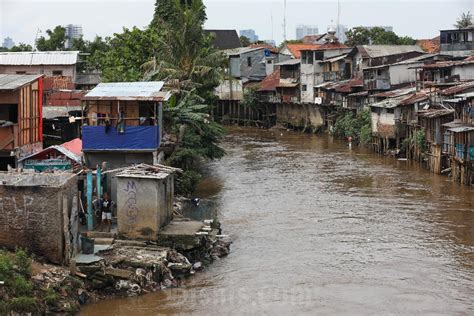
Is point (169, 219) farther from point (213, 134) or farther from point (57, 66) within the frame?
point (57, 66)

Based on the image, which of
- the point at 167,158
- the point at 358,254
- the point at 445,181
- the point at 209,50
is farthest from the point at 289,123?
the point at 358,254

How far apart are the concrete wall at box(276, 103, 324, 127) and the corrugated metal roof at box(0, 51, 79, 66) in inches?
947

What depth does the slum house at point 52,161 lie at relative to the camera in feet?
74.1

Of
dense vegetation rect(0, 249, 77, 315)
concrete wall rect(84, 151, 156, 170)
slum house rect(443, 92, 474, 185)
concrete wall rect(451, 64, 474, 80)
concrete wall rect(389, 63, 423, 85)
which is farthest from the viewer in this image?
concrete wall rect(389, 63, 423, 85)

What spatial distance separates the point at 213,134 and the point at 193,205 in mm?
8543

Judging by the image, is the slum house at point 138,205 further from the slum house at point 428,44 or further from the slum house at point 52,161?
the slum house at point 428,44

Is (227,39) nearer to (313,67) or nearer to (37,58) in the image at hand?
(313,67)

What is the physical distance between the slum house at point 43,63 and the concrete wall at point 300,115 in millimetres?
24051

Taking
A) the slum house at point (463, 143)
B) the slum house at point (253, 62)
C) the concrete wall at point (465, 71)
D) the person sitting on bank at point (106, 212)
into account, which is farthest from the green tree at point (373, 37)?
the person sitting on bank at point (106, 212)

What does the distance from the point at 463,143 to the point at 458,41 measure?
2126 centimetres

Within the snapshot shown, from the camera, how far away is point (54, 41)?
6103 cm

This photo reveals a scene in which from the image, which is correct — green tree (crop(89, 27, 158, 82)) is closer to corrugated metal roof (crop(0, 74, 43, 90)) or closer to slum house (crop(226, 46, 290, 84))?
corrugated metal roof (crop(0, 74, 43, 90))

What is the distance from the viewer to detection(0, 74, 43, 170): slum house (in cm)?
2328

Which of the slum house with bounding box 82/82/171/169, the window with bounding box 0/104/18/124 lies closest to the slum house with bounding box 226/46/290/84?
the slum house with bounding box 82/82/171/169
